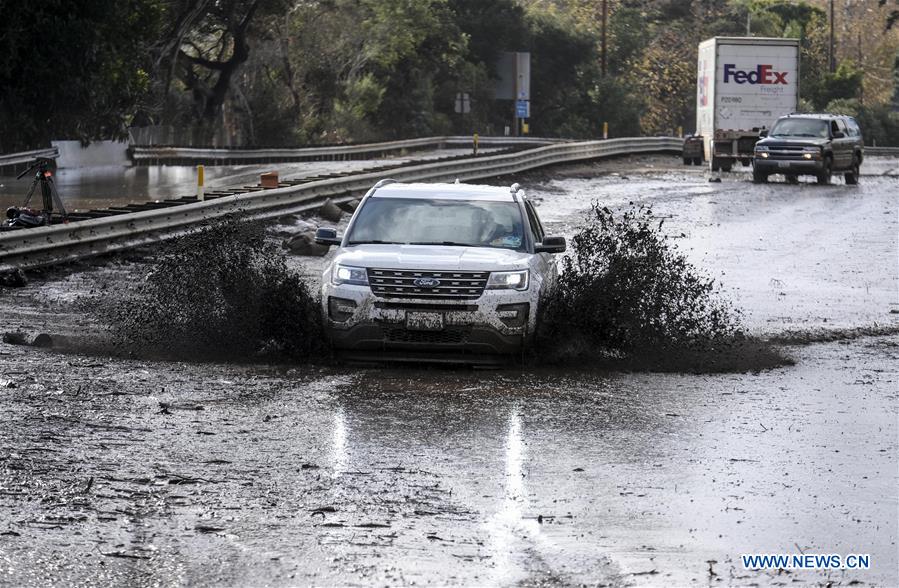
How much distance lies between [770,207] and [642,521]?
2649 centimetres

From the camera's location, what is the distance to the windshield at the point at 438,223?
1374cm

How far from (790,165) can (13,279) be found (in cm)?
2735

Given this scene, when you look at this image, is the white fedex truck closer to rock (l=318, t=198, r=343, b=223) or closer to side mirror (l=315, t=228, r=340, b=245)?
rock (l=318, t=198, r=343, b=223)

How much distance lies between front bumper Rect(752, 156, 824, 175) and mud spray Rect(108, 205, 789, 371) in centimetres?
2666

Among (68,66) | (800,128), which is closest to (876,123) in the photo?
(800,128)

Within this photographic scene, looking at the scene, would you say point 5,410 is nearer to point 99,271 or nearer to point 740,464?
point 740,464

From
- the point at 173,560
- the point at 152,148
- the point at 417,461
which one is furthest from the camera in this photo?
the point at 152,148

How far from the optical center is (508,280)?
1291 cm

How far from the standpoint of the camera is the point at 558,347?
13500mm

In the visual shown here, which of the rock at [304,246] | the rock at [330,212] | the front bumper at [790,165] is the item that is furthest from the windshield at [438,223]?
the front bumper at [790,165]

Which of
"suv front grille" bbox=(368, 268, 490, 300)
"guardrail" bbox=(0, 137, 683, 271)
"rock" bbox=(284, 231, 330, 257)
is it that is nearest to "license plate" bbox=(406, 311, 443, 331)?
"suv front grille" bbox=(368, 268, 490, 300)

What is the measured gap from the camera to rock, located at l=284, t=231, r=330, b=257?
23266mm

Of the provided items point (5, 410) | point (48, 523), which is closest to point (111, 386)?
point (5, 410)

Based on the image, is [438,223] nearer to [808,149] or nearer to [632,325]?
[632,325]
